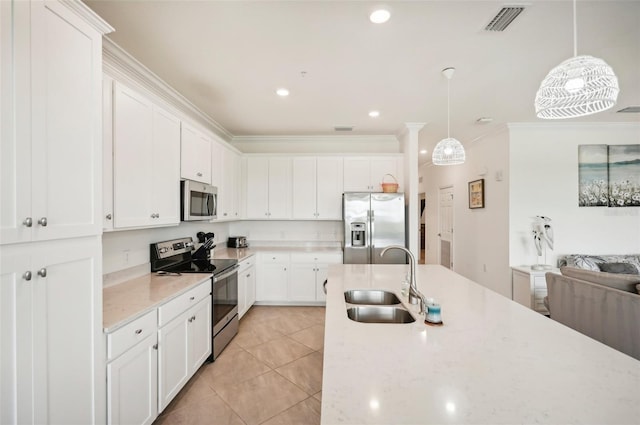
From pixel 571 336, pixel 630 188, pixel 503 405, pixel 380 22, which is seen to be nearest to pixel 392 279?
pixel 571 336

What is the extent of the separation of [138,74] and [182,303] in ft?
6.80

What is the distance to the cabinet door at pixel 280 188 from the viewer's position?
4691mm

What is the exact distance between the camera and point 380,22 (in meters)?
1.94

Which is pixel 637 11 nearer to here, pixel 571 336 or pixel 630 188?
pixel 571 336

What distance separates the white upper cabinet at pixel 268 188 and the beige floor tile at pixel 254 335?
1.73 m

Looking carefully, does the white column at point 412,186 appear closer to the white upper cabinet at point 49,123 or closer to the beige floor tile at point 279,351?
the beige floor tile at point 279,351

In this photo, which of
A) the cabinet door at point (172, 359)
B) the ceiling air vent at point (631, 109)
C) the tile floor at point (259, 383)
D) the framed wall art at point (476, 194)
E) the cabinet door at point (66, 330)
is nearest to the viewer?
the cabinet door at point (66, 330)

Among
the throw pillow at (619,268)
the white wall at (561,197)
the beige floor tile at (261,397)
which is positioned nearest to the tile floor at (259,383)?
the beige floor tile at (261,397)

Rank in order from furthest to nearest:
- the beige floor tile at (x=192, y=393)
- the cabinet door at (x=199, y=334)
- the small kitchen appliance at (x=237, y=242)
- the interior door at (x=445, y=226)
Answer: the interior door at (x=445, y=226)
the small kitchen appliance at (x=237, y=242)
the cabinet door at (x=199, y=334)
the beige floor tile at (x=192, y=393)

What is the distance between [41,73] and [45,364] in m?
1.19

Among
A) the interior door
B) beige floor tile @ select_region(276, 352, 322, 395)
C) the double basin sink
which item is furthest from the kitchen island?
the interior door

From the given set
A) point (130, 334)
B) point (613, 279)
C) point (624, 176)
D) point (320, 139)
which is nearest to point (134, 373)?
point (130, 334)

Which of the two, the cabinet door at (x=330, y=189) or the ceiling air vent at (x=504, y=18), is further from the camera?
the cabinet door at (x=330, y=189)

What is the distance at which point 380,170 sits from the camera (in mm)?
4664
